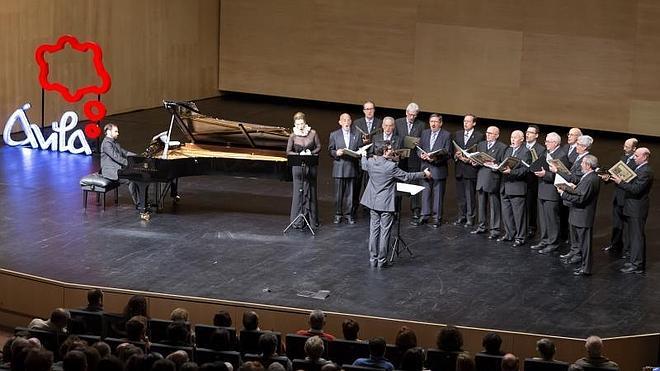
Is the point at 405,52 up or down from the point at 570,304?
up

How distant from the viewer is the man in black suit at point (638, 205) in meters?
14.1

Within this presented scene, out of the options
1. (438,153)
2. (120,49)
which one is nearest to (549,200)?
(438,153)

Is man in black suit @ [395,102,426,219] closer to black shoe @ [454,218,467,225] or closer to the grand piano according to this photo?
black shoe @ [454,218,467,225]

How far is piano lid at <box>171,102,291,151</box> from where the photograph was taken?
53.3ft

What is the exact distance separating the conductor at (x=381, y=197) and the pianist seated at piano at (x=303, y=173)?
1.54 m

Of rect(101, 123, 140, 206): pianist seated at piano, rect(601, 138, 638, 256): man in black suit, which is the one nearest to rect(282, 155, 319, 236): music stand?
rect(101, 123, 140, 206): pianist seated at piano

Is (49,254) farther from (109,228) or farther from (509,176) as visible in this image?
(509,176)

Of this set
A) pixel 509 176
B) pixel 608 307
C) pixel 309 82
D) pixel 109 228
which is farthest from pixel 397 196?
pixel 309 82

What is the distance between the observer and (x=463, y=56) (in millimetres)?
23609

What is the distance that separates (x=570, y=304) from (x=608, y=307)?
411 mm

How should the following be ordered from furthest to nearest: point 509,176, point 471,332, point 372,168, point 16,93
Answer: point 16,93 < point 509,176 < point 372,168 < point 471,332

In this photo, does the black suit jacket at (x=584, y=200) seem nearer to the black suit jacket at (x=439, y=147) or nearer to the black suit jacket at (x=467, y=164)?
the black suit jacket at (x=467, y=164)

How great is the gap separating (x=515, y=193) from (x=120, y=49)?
34.7 feet

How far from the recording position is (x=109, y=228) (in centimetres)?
1559
